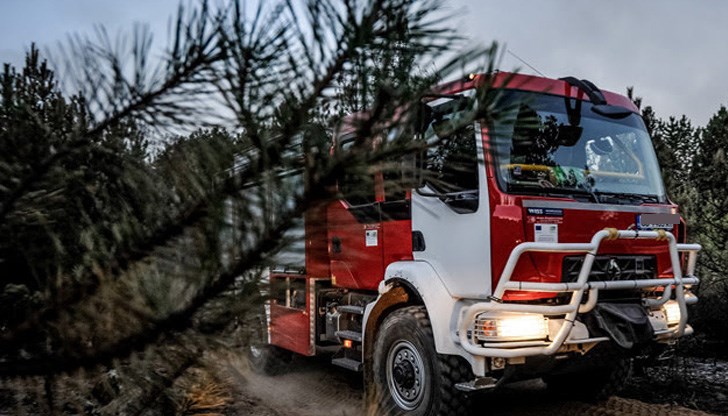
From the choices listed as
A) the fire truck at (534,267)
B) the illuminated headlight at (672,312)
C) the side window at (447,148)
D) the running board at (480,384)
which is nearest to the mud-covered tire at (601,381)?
the illuminated headlight at (672,312)

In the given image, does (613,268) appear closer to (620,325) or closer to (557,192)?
(620,325)

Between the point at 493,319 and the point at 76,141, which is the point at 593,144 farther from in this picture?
the point at 76,141

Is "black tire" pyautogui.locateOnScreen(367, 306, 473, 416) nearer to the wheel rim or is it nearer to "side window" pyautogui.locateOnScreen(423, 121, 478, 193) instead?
the wheel rim

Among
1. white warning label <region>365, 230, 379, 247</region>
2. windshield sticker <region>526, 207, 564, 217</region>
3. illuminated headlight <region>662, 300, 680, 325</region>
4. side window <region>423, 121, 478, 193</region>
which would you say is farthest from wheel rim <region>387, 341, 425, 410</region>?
side window <region>423, 121, 478, 193</region>

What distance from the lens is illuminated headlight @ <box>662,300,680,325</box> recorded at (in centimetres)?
480

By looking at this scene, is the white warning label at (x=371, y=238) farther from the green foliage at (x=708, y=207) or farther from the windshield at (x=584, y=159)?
the green foliage at (x=708, y=207)

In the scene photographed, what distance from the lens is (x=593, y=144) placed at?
185 inches

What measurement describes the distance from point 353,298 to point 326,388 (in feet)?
4.39

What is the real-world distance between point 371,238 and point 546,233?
1.53 metres

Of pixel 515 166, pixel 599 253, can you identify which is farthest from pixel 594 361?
pixel 515 166

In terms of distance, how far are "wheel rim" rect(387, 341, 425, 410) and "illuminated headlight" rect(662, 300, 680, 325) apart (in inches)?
76.9

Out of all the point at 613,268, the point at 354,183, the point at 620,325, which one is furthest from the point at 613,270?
the point at 354,183

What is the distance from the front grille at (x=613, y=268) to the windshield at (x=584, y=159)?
1.42ft

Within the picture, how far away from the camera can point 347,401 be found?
577 cm
